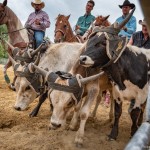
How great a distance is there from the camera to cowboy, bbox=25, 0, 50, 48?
8961 mm

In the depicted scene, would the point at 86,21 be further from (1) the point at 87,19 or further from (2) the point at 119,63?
(2) the point at 119,63

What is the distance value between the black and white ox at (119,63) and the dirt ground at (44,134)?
0.32 meters

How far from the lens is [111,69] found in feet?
16.1

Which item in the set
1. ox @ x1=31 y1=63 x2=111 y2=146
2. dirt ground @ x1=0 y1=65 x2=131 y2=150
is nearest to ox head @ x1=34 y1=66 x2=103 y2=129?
ox @ x1=31 y1=63 x2=111 y2=146

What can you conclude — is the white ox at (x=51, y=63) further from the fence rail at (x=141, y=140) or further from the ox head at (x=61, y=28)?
the fence rail at (x=141, y=140)

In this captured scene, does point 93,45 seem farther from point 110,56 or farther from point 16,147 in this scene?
point 16,147

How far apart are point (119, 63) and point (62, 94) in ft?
3.68

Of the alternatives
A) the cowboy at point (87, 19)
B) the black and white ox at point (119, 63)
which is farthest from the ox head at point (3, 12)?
the black and white ox at point (119, 63)

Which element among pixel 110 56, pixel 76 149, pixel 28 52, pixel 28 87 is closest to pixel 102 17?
pixel 28 52

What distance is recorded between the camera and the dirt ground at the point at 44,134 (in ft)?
15.8

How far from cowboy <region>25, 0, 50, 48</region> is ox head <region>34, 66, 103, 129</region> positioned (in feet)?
14.2

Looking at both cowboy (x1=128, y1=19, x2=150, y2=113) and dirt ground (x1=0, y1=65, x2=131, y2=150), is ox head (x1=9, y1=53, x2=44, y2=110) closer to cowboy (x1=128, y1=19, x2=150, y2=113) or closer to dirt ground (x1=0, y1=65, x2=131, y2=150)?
dirt ground (x1=0, y1=65, x2=131, y2=150)

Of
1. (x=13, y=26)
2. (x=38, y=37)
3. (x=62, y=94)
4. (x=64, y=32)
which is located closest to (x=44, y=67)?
(x=62, y=94)

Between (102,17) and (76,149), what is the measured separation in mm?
4015
